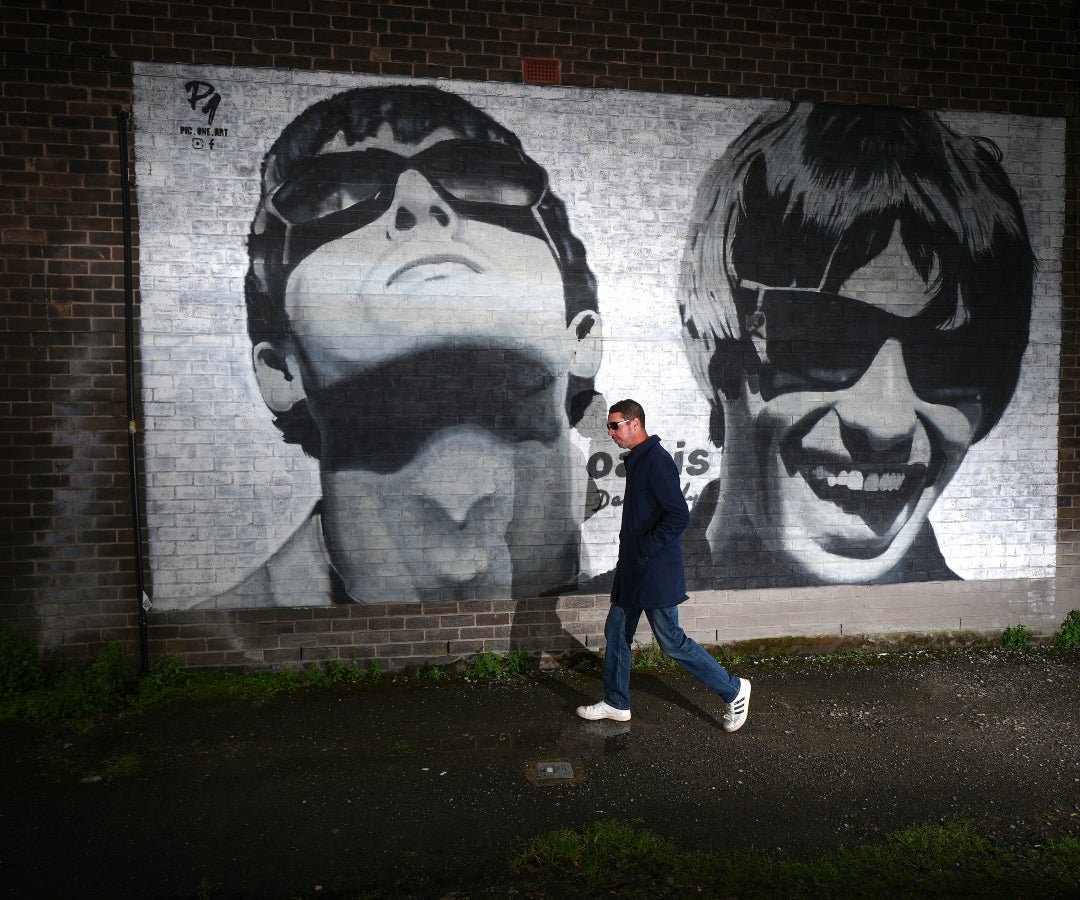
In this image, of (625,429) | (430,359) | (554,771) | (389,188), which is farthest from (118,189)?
(554,771)

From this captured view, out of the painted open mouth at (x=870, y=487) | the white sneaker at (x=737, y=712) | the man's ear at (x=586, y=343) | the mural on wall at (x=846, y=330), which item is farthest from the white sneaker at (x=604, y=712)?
the painted open mouth at (x=870, y=487)

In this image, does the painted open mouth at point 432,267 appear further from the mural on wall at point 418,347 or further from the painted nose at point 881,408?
the painted nose at point 881,408

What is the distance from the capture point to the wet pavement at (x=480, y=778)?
3.20 metres

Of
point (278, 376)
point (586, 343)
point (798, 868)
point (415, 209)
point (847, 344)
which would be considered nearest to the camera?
point (798, 868)

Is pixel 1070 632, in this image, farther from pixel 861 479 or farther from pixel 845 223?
pixel 845 223

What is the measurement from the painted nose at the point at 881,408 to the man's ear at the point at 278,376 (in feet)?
13.6

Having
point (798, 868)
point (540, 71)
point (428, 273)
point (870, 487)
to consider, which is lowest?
point (798, 868)

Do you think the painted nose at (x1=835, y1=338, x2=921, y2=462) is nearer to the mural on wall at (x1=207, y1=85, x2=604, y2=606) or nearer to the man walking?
the mural on wall at (x1=207, y1=85, x2=604, y2=606)

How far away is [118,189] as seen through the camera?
196 inches

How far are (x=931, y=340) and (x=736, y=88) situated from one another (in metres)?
2.53

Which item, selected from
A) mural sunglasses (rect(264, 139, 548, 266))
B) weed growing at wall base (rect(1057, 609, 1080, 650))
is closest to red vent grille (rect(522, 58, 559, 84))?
mural sunglasses (rect(264, 139, 548, 266))

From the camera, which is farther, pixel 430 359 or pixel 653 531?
pixel 430 359

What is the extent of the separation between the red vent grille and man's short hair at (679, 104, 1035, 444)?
1.38 m

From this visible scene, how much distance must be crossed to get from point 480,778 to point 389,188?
3950 millimetres
